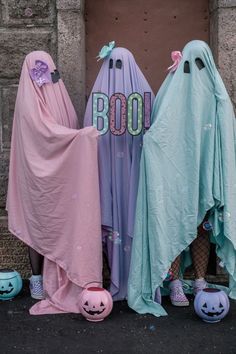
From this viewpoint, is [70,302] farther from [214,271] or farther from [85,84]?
[85,84]

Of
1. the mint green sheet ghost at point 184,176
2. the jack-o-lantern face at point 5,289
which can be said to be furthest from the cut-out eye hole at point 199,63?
the jack-o-lantern face at point 5,289

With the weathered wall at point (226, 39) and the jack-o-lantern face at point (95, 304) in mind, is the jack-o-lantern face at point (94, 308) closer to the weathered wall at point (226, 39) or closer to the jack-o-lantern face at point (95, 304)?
the jack-o-lantern face at point (95, 304)

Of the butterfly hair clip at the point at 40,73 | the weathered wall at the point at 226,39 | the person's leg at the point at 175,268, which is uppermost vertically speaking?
the weathered wall at the point at 226,39

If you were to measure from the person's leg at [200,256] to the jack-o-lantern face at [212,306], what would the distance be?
523mm

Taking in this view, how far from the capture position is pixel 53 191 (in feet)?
14.8

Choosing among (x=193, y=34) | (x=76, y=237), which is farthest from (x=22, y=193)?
(x=193, y=34)

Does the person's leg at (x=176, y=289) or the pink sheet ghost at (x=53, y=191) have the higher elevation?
the pink sheet ghost at (x=53, y=191)

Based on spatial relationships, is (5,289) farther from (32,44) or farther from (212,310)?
(32,44)

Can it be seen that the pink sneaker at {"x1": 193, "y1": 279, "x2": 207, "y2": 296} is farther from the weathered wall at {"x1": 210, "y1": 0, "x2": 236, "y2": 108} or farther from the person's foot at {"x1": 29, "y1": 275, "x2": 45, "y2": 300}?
the weathered wall at {"x1": 210, "y1": 0, "x2": 236, "y2": 108}

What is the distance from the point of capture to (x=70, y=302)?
446 cm

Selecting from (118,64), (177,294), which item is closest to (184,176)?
(177,294)

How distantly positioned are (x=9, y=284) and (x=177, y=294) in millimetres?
1347

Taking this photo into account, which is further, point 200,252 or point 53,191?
point 200,252

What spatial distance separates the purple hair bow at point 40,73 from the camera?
461 cm
